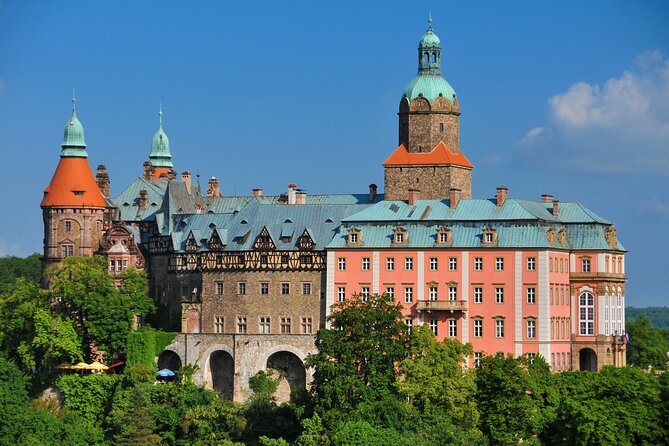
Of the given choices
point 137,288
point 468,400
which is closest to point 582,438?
point 468,400

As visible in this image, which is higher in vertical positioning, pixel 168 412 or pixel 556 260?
pixel 556 260

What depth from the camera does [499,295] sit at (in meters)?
110

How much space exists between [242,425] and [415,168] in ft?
71.1

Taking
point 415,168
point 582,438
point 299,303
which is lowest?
point 582,438

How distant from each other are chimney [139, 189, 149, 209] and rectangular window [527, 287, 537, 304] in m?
31.7

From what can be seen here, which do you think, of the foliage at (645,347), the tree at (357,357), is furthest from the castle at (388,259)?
the foliage at (645,347)

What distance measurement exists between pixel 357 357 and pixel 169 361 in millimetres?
19714

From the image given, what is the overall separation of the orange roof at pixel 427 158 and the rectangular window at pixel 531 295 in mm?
12260

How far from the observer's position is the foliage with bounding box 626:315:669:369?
132m

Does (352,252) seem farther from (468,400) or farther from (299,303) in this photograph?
(468,400)

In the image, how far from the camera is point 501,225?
11056cm

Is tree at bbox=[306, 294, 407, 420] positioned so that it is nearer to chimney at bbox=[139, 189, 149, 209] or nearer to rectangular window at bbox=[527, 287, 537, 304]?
rectangular window at bbox=[527, 287, 537, 304]

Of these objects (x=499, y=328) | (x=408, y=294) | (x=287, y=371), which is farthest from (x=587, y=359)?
(x=287, y=371)

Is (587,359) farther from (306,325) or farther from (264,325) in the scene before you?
(264,325)
